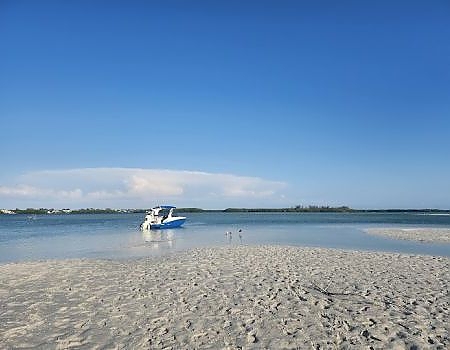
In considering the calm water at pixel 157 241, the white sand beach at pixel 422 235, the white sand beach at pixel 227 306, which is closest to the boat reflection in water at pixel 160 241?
the calm water at pixel 157 241

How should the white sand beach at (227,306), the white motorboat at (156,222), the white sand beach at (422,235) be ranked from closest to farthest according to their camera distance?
the white sand beach at (227,306) → the white sand beach at (422,235) → the white motorboat at (156,222)

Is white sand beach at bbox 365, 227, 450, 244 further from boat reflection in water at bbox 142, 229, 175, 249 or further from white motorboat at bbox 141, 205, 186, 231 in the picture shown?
white motorboat at bbox 141, 205, 186, 231

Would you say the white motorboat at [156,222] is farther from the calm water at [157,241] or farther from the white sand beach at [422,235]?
the white sand beach at [422,235]

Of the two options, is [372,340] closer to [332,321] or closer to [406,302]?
[332,321]

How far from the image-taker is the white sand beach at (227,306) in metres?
8.38

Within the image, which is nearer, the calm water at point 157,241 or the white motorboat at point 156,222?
the calm water at point 157,241

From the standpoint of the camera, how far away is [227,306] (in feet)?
35.9

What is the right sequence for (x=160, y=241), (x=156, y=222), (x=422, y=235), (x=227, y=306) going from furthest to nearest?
(x=156, y=222), (x=422, y=235), (x=160, y=241), (x=227, y=306)

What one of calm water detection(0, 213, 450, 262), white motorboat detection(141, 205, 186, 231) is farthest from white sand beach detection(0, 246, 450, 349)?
white motorboat detection(141, 205, 186, 231)

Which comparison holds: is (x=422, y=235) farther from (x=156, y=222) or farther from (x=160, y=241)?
(x=156, y=222)

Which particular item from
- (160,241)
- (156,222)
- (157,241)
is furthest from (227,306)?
(156,222)

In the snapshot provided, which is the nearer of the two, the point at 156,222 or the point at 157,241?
the point at 157,241

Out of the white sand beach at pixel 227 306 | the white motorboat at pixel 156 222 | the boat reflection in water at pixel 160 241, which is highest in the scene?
the white motorboat at pixel 156 222

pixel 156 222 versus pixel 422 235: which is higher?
pixel 156 222
